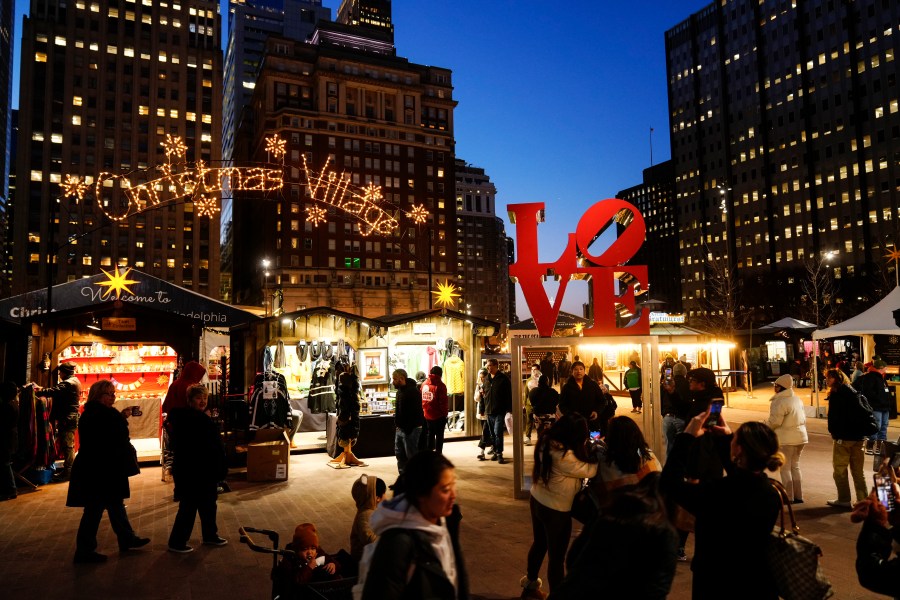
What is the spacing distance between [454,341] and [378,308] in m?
69.3

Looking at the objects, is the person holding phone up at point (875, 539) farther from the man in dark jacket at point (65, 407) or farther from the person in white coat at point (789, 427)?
the man in dark jacket at point (65, 407)

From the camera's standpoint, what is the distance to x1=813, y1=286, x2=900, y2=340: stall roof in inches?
537

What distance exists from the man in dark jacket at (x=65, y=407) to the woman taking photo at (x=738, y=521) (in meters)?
9.74

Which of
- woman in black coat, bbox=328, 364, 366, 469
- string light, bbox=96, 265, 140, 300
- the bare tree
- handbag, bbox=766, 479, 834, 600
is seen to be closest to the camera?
handbag, bbox=766, 479, 834, 600

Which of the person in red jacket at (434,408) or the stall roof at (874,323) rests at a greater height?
the stall roof at (874,323)

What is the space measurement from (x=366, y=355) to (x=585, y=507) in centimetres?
1083

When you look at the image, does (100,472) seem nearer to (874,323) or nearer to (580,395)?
(580,395)

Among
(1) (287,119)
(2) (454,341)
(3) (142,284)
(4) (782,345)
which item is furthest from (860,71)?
(3) (142,284)

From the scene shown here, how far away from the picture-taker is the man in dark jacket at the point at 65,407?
9.34m

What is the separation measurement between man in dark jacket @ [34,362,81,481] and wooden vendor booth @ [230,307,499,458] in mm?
3010

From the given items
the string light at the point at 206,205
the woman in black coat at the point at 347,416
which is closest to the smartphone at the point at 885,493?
the woman in black coat at the point at 347,416

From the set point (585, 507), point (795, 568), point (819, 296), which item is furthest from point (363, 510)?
point (819, 296)

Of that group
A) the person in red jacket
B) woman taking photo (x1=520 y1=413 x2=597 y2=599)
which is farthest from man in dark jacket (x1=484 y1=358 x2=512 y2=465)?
woman taking photo (x1=520 y1=413 x2=597 y2=599)

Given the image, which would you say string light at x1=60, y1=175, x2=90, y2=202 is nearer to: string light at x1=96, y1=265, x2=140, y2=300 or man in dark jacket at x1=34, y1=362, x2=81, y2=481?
string light at x1=96, y1=265, x2=140, y2=300
